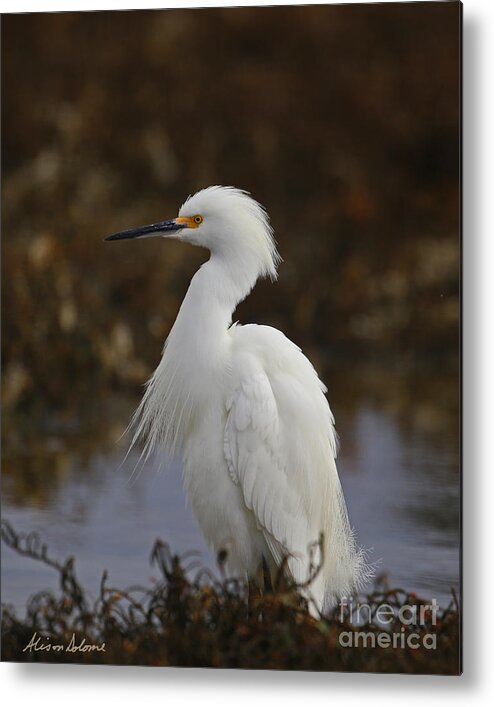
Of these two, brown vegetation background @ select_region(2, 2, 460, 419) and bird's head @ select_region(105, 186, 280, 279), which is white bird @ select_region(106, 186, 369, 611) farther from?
brown vegetation background @ select_region(2, 2, 460, 419)

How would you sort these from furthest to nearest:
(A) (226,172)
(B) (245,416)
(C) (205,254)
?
(C) (205,254)
(A) (226,172)
(B) (245,416)

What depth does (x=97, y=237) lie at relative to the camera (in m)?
4.15

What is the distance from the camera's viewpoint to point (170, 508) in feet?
11.4

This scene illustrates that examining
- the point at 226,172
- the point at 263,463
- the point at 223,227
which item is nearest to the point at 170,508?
the point at 263,463

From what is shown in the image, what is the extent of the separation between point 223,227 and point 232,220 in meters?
0.02

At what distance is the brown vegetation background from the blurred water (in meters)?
0.22

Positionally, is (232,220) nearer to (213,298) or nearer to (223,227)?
(223,227)

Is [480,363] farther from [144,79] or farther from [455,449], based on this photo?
[144,79]

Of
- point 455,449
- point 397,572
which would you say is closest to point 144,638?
point 397,572

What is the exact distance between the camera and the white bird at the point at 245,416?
8.75 ft

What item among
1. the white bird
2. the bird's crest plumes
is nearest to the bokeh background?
the white bird
